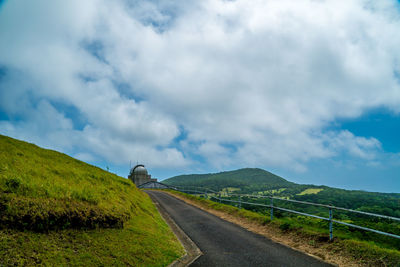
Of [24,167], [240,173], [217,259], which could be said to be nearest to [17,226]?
[24,167]

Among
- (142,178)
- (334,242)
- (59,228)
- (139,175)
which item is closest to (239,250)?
(334,242)

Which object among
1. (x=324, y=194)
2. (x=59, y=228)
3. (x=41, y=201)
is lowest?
(x=324, y=194)

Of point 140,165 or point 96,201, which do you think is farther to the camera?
point 140,165

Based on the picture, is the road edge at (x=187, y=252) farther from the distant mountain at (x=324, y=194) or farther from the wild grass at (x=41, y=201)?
the distant mountain at (x=324, y=194)

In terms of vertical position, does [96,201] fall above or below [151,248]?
above

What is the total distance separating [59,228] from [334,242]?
9.03m

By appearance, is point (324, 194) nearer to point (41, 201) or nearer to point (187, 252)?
point (187, 252)

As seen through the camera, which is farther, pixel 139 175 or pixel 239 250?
pixel 139 175

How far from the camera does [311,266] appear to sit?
264 inches

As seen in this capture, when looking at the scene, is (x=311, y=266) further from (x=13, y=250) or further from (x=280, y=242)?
(x=13, y=250)

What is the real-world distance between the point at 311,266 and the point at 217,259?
2.84 meters

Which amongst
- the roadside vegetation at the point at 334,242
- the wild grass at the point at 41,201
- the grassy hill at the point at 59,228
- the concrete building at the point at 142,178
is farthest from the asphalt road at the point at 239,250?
the concrete building at the point at 142,178

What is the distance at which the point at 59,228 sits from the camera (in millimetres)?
6160

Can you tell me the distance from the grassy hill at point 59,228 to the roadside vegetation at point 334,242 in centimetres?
487
